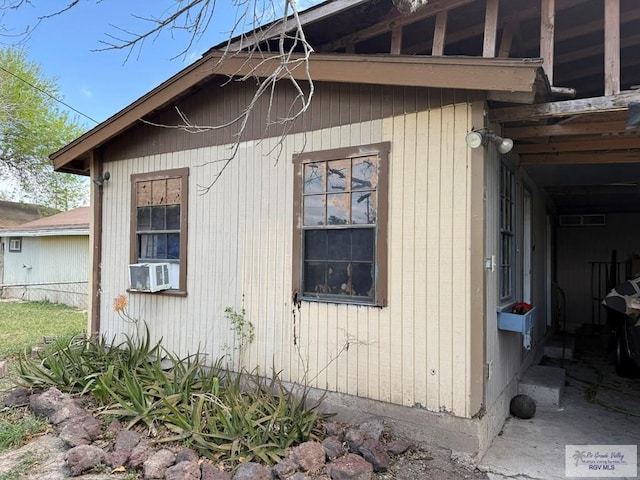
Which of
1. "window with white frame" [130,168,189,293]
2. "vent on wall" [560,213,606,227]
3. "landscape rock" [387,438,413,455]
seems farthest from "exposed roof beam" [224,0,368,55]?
"vent on wall" [560,213,606,227]

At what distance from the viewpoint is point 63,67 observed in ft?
53.2

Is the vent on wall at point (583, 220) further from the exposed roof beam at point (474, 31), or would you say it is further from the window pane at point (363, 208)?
the window pane at point (363, 208)

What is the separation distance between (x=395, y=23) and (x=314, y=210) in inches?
81.1

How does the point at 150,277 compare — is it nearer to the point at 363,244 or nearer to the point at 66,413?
the point at 66,413

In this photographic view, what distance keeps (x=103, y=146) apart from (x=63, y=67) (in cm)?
1344

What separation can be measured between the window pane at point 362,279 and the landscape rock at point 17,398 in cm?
340

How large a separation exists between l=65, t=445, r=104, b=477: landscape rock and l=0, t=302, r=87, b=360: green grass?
3615 mm

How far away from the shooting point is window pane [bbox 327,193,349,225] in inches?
151

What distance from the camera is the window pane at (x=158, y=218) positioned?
5152 mm

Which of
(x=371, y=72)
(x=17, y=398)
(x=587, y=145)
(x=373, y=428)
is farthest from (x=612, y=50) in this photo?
(x=17, y=398)

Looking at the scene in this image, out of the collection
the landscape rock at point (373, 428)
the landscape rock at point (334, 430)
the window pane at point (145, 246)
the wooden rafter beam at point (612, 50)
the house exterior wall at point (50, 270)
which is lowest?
the landscape rock at point (334, 430)

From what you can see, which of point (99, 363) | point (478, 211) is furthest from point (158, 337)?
point (478, 211)

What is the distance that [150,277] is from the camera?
490cm
